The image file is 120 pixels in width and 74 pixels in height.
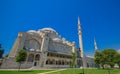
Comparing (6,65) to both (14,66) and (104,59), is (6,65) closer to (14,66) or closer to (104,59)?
(14,66)

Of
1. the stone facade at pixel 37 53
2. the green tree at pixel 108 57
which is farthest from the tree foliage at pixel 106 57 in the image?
the stone facade at pixel 37 53

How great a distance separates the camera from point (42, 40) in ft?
147

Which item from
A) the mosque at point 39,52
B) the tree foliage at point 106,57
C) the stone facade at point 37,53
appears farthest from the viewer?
the tree foliage at point 106,57

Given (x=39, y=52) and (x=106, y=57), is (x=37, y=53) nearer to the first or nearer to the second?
(x=39, y=52)

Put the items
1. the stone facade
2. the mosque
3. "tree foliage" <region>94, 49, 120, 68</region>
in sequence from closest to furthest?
the mosque, the stone facade, "tree foliage" <region>94, 49, 120, 68</region>

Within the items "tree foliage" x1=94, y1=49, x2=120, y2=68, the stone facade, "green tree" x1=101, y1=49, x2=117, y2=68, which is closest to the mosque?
the stone facade

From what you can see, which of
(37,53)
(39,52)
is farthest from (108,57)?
(37,53)

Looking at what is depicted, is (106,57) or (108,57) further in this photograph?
(108,57)

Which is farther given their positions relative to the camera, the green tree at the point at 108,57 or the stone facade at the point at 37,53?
the green tree at the point at 108,57

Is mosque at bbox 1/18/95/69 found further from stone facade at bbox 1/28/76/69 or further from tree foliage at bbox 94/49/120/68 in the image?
tree foliage at bbox 94/49/120/68

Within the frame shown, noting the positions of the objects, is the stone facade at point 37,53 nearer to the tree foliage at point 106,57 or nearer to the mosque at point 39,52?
the mosque at point 39,52

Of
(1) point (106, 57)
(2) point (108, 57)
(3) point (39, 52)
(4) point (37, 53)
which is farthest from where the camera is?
(2) point (108, 57)

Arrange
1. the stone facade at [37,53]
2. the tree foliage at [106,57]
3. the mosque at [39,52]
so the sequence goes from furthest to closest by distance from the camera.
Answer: the tree foliage at [106,57] → the stone facade at [37,53] → the mosque at [39,52]

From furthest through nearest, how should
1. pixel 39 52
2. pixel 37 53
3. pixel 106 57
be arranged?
pixel 39 52
pixel 106 57
pixel 37 53
